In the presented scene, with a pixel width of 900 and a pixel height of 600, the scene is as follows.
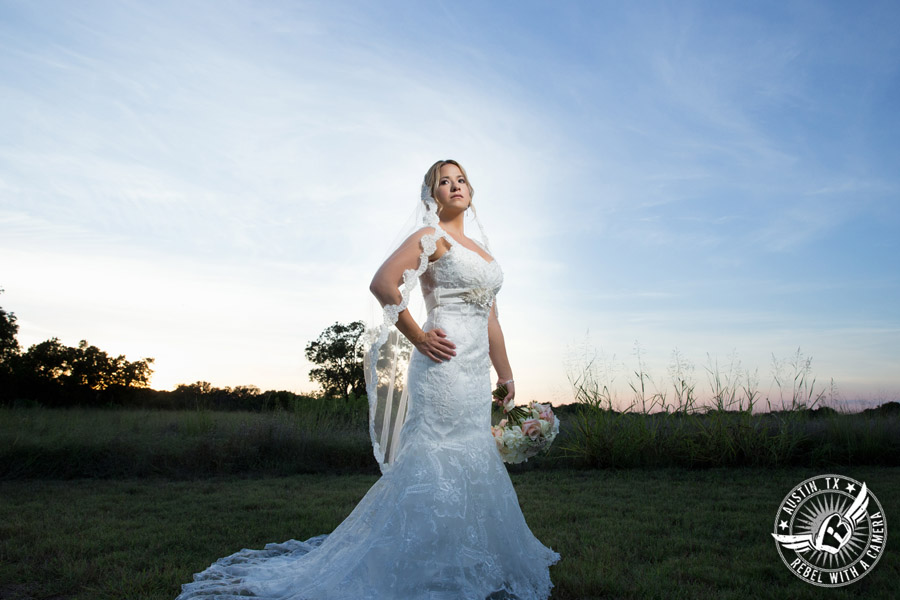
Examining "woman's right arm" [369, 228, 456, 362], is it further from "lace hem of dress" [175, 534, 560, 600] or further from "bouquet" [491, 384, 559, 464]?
"lace hem of dress" [175, 534, 560, 600]

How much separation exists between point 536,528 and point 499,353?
2.16 meters

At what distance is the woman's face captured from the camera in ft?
12.5

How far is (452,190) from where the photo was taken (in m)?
3.83

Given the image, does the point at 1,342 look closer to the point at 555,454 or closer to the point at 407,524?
the point at 555,454

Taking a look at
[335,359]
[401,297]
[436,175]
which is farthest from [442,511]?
[335,359]

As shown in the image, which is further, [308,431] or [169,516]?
[308,431]

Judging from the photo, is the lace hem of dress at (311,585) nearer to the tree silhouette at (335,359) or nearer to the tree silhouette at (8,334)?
the tree silhouette at (335,359)

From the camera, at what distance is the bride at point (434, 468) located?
3.38 metres

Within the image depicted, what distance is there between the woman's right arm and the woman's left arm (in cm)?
79

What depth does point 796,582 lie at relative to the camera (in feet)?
13.2

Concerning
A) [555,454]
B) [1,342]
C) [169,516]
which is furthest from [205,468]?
[1,342]

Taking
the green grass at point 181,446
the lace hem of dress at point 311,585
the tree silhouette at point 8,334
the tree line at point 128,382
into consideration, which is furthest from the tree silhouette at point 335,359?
the tree silhouette at point 8,334

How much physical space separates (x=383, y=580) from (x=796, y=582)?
278 centimetres

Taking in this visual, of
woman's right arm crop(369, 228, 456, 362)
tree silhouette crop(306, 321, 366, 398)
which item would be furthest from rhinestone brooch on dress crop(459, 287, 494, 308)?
tree silhouette crop(306, 321, 366, 398)
